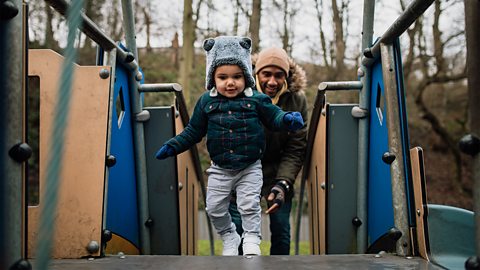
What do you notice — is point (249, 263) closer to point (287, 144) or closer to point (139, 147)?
point (139, 147)

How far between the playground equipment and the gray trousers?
39cm

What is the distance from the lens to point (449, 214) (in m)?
2.81

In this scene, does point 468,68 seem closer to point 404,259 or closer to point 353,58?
point 404,259

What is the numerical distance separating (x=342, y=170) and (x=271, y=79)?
58 cm

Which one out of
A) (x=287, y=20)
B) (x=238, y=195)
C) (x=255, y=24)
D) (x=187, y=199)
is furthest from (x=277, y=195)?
(x=287, y=20)

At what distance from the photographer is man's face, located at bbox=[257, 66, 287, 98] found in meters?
2.86

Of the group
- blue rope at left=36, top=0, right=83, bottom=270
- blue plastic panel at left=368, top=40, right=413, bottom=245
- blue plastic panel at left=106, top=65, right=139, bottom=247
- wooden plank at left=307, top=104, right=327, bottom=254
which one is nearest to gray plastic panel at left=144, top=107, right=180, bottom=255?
blue plastic panel at left=106, top=65, right=139, bottom=247

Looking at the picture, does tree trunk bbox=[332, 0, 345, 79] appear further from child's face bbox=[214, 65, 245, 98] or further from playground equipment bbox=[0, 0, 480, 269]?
child's face bbox=[214, 65, 245, 98]

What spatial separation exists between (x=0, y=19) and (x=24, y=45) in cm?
8

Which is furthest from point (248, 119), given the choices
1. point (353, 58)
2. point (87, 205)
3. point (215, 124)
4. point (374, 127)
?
point (353, 58)

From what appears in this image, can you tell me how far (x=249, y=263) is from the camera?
5.37ft

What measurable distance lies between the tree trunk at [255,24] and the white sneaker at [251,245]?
790 centimetres

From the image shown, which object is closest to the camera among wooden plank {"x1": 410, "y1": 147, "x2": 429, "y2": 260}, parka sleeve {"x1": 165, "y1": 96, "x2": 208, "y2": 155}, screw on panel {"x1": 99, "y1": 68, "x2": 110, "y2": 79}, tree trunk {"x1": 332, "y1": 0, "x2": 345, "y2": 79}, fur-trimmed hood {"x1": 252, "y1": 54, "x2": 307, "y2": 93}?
wooden plank {"x1": 410, "y1": 147, "x2": 429, "y2": 260}

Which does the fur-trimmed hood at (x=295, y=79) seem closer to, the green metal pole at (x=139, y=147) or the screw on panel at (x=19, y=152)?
the green metal pole at (x=139, y=147)
